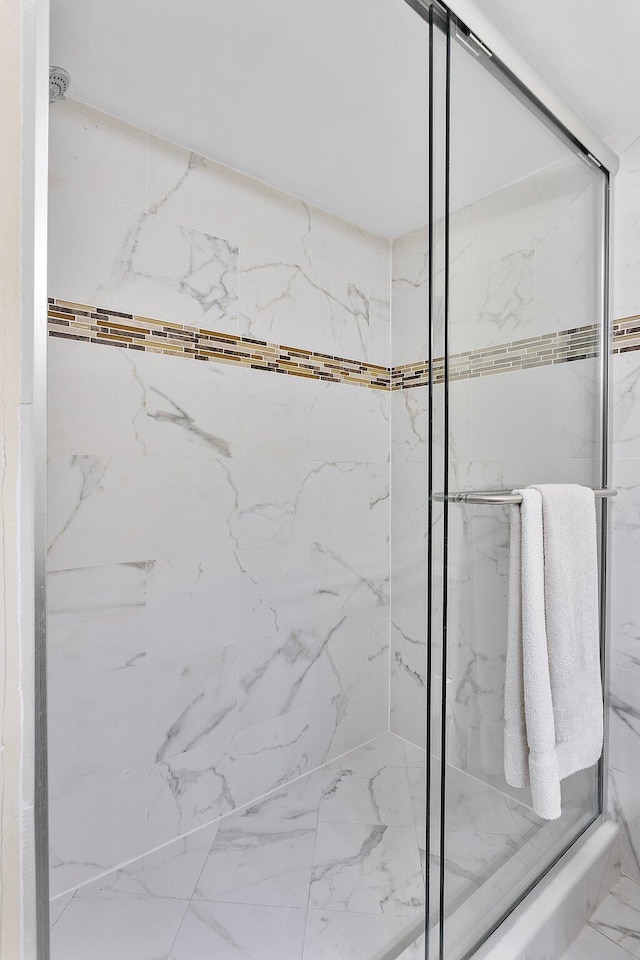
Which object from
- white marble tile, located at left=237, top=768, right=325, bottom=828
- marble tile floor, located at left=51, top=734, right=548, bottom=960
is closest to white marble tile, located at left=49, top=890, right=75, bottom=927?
marble tile floor, located at left=51, top=734, right=548, bottom=960

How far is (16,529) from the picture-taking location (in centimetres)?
47

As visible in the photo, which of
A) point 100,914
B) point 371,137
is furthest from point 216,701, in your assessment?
point 371,137

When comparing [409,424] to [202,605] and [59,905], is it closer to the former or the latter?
[202,605]

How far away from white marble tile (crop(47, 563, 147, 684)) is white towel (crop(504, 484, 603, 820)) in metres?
0.99

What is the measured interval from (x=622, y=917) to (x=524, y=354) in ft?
4.73

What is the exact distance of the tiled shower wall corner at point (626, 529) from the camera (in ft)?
4.68

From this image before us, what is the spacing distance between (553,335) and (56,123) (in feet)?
4.53

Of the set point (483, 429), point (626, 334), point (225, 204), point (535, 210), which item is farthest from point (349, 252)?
point (483, 429)

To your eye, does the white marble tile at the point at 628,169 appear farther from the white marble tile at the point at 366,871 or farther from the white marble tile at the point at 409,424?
the white marble tile at the point at 366,871

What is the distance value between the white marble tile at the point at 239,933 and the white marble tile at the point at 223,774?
0.27 m

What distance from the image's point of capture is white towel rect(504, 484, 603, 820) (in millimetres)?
991

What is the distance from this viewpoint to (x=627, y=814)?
56.3 inches

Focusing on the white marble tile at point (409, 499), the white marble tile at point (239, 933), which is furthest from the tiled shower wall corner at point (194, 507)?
the white marble tile at point (239, 933)

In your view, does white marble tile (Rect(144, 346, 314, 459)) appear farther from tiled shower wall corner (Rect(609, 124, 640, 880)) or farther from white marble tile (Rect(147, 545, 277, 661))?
tiled shower wall corner (Rect(609, 124, 640, 880))
